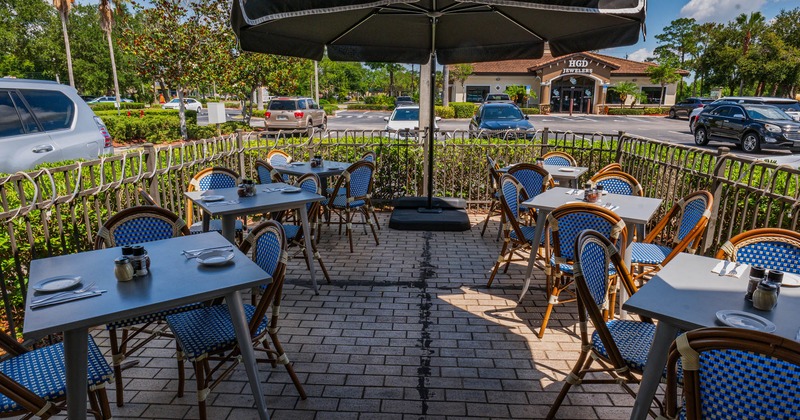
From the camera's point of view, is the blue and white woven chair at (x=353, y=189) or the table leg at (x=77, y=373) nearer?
the table leg at (x=77, y=373)

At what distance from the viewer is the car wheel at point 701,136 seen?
53.7 ft

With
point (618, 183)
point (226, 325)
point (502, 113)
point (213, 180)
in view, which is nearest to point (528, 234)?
point (618, 183)

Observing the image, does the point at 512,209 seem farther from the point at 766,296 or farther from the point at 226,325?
the point at 226,325

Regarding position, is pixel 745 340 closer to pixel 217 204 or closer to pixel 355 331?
pixel 355 331

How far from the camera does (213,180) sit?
4668mm

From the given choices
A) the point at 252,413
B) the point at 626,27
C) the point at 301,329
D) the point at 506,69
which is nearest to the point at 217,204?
the point at 301,329

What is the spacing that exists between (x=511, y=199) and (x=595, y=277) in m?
1.82

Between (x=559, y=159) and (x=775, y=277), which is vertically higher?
(x=559, y=159)

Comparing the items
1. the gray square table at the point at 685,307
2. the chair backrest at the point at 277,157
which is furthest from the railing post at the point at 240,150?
the gray square table at the point at 685,307

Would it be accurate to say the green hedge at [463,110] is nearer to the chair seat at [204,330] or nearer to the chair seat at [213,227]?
the chair seat at [213,227]

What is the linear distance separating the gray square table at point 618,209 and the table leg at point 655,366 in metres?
1.45

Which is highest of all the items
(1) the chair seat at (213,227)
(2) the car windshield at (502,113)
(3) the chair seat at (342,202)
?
(2) the car windshield at (502,113)

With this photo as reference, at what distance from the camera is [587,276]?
92.2 inches

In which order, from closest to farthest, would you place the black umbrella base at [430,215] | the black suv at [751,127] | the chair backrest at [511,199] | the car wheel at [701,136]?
the chair backrest at [511,199] → the black umbrella base at [430,215] → the black suv at [751,127] → the car wheel at [701,136]
